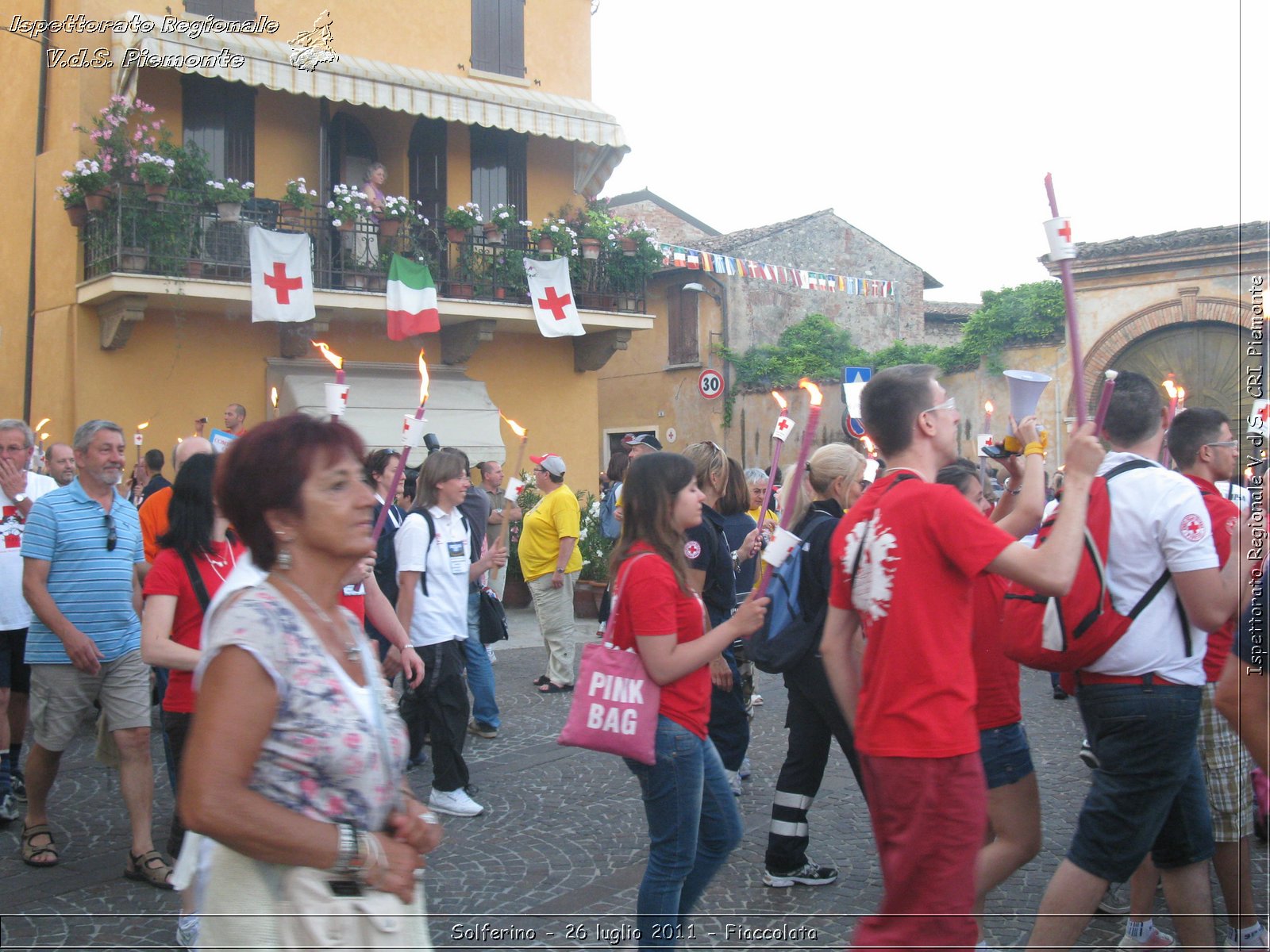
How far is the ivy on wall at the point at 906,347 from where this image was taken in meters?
20.7

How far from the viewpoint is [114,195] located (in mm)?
13891

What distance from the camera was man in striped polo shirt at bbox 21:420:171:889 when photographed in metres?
4.89

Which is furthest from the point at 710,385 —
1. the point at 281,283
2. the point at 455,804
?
the point at 455,804

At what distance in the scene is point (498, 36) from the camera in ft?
57.5

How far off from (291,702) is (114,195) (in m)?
13.9

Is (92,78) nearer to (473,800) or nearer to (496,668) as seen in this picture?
(496,668)

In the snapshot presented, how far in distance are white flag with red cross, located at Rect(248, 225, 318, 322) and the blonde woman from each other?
11.1 meters

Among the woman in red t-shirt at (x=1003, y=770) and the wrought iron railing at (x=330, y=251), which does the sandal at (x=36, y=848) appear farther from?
the wrought iron railing at (x=330, y=251)

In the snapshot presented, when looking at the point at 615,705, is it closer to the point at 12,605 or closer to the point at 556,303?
the point at 12,605

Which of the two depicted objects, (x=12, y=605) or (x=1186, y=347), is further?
(x=1186, y=347)

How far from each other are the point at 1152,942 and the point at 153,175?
1369 centimetres

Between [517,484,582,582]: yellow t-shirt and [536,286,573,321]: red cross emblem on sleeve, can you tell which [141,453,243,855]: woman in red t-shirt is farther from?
[536,286,573,321]: red cross emblem on sleeve

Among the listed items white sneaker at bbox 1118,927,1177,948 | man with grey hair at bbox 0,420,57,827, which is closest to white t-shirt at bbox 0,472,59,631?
man with grey hair at bbox 0,420,57,827

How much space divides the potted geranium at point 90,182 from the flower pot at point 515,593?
22.8ft
